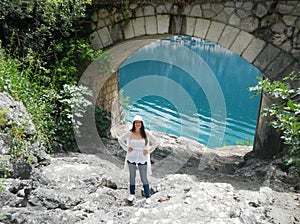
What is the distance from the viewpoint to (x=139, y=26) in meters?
5.07

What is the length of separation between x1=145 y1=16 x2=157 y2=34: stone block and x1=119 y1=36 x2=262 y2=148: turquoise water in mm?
4160

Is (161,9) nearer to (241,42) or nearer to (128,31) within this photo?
(128,31)

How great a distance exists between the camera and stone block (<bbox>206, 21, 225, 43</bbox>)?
4.64 metres

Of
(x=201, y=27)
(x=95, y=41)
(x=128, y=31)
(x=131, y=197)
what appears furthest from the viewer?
(x=95, y=41)

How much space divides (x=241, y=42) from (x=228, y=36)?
8.3 inches

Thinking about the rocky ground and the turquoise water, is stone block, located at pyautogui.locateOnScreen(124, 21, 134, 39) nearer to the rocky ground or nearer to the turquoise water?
the rocky ground

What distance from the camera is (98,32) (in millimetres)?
5336

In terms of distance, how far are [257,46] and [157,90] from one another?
10.2m

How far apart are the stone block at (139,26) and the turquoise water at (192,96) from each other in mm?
4067

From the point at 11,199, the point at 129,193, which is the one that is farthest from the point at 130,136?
the point at 11,199

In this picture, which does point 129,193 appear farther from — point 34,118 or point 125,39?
point 125,39

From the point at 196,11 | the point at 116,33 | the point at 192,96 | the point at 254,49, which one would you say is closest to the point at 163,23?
the point at 196,11

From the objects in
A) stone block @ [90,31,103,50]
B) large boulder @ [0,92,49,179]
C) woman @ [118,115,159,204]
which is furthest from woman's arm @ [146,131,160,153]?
stone block @ [90,31,103,50]

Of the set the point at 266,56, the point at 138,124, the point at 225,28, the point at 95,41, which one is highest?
the point at 225,28
